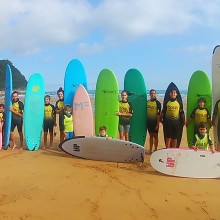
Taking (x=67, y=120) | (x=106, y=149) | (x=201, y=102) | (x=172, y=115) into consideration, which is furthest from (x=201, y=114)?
(x=67, y=120)

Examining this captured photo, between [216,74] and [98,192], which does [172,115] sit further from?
[98,192]

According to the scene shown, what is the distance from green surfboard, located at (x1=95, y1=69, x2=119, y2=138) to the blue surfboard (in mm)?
477

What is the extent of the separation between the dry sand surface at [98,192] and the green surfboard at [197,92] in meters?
1.40

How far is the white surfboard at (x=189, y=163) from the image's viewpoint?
462 cm

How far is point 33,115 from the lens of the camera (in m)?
6.62

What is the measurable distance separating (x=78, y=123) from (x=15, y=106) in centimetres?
133

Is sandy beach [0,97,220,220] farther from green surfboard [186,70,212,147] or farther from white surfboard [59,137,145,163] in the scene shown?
green surfboard [186,70,212,147]

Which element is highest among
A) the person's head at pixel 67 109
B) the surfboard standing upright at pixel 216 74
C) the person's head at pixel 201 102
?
the surfboard standing upright at pixel 216 74

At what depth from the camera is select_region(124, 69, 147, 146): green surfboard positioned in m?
6.43

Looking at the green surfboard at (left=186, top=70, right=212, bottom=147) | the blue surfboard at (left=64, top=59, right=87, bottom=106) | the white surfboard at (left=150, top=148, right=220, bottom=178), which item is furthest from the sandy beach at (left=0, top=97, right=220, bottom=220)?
the blue surfboard at (left=64, top=59, right=87, bottom=106)

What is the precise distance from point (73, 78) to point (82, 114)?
1.01m

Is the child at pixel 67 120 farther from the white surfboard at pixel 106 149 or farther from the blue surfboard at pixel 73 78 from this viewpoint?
the white surfboard at pixel 106 149

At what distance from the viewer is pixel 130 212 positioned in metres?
3.43

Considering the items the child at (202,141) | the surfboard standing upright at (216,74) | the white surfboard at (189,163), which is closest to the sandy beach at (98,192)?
the white surfboard at (189,163)
